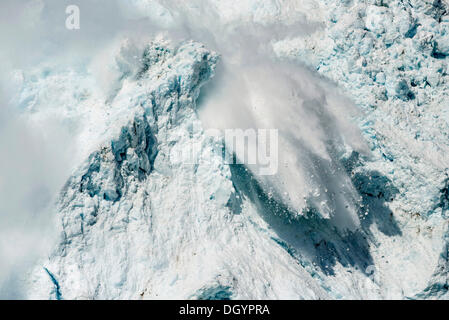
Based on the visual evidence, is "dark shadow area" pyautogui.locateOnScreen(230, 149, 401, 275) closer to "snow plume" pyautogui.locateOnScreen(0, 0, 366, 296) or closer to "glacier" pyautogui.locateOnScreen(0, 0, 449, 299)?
"glacier" pyautogui.locateOnScreen(0, 0, 449, 299)

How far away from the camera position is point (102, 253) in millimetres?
15812

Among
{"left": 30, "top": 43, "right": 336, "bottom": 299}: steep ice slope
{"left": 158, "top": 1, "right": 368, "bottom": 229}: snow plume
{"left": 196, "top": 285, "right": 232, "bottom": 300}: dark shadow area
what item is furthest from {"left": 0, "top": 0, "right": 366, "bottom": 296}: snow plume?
A: {"left": 196, "top": 285, "right": 232, "bottom": 300}: dark shadow area

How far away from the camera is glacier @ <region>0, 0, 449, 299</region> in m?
15.9

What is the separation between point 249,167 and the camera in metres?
18.7

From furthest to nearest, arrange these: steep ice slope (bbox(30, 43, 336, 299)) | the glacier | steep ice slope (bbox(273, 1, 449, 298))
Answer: steep ice slope (bbox(273, 1, 449, 298)) < the glacier < steep ice slope (bbox(30, 43, 336, 299))

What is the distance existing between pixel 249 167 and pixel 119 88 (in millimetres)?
6267

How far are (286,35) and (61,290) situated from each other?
50.5 ft

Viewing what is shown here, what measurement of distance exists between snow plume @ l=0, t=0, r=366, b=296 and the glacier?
9 cm

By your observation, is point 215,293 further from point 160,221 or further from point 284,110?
point 284,110

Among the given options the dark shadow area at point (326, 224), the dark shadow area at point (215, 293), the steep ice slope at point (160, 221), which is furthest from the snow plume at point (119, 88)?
the dark shadow area at point (215, 293)

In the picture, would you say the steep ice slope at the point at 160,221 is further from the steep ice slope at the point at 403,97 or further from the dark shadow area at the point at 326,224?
the steep ice slope at the point at 403,97

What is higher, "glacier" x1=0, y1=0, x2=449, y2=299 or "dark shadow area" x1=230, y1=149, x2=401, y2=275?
"glacier" x1=0, y1=0, x2=449, y2=299

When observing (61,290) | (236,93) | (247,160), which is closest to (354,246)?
(247,160)

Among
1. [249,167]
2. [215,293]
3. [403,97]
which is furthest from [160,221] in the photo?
[403,97]
